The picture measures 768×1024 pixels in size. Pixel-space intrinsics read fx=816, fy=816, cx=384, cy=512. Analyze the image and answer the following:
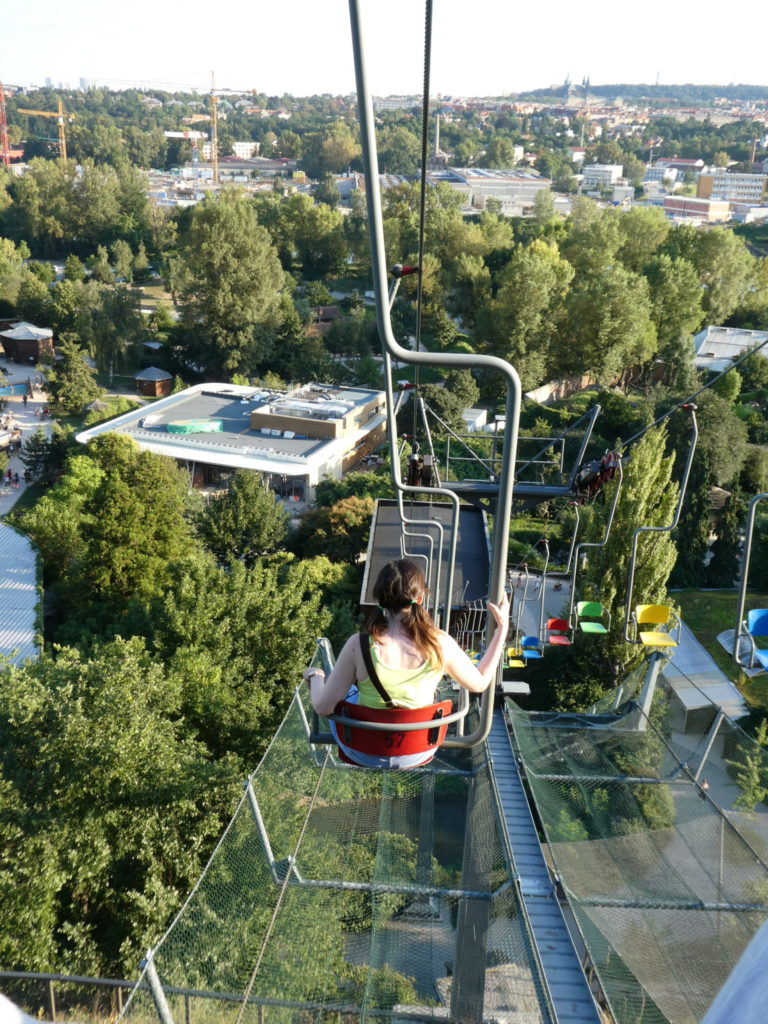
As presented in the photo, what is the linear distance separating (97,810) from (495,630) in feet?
17.6

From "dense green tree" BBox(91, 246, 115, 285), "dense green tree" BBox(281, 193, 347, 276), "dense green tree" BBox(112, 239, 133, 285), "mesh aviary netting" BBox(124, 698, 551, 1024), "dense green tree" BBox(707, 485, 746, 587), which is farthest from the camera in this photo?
"dense green tree" BBox(281, 193, 347, 276)

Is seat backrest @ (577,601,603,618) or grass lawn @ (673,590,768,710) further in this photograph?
grass lawn @ (673,590,768,710)

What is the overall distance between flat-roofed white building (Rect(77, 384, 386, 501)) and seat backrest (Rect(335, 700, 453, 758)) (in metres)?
18.4

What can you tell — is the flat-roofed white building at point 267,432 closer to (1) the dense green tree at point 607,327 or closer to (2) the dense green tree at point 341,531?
(2) the dense green tree at point 341,531

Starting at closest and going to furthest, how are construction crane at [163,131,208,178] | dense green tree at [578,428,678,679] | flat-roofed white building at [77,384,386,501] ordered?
dense green tree at [578,428,678,679] → flat-roofed white building at [77,384,386,501] → construction crane at [163,131,208,178]

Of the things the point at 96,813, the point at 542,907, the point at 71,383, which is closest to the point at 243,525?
the point at 96,813

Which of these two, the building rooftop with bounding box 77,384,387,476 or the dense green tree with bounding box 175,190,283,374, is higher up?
the dense green tree with bounding box 175,190,283,374

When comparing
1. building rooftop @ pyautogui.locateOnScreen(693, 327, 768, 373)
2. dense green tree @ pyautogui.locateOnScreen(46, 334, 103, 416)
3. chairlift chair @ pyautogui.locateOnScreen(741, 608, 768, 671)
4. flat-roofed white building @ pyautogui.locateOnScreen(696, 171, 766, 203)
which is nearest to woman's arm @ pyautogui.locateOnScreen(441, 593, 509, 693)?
chairlift chair @ pyautogui.locateOnScreen(741, 608, 768, 671)

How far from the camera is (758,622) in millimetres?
3793

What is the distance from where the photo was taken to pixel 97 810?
6.84 m

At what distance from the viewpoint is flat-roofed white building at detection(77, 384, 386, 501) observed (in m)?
22.0

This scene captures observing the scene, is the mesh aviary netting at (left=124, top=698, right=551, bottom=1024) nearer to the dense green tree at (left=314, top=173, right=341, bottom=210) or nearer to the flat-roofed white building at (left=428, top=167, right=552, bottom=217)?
the dense green tree at (left=314, top=173, right=341, bottom=210)

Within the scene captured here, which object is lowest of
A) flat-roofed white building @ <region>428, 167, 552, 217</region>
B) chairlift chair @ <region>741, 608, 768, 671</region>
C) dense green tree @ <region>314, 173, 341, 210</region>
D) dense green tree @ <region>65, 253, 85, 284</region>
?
dense green tree @ <region>65, 253, 85, 284</region>

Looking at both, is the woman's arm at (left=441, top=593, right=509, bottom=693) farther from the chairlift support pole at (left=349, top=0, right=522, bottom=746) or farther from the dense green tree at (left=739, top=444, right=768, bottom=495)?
the dense green tree at (left=739, top=444, right=768, bottom=495)
